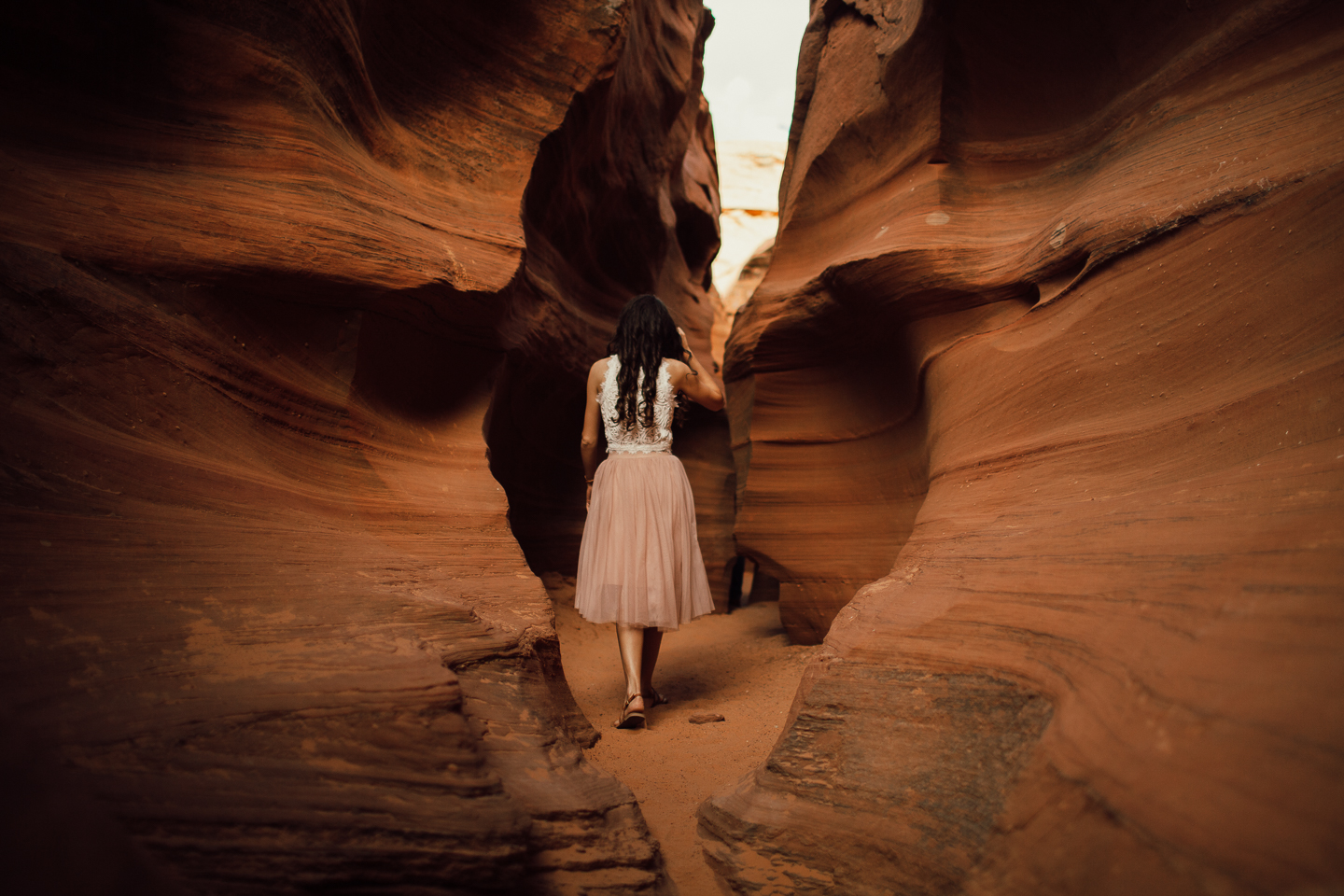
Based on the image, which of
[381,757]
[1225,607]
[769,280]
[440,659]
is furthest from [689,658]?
[1225,607]

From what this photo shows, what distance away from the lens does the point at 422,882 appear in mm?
1789

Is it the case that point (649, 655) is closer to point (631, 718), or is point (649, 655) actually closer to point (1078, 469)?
point (631, 718)

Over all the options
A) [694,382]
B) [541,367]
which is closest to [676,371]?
[694,382]

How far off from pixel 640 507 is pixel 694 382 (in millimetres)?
812

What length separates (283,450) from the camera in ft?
11.2

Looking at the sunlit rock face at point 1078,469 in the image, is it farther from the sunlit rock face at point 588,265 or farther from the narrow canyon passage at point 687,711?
the sunlit rock face at point 588,265

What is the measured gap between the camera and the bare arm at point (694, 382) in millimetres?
→ 4352

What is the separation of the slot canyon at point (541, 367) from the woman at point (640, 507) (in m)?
0.49

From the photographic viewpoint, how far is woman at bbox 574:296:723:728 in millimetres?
4055

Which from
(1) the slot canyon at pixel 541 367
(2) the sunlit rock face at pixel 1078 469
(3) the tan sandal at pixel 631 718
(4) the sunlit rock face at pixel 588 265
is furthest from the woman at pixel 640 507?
(2) the sunlit rock face at pixel 1078 469

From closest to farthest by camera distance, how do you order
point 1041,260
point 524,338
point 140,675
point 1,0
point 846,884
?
1. point 140,675
2. point 846,884
3. point 1,0
4. point 1041,260
5. point 524,338

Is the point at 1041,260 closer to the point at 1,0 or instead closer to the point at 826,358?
the point at 826,358

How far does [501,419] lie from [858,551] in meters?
2.90

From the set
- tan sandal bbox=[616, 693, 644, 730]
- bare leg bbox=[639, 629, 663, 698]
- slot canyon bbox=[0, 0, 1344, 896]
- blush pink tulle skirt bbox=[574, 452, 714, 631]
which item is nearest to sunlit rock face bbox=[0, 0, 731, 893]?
slot canyon bbox=[0, 0, 1344, 896]
